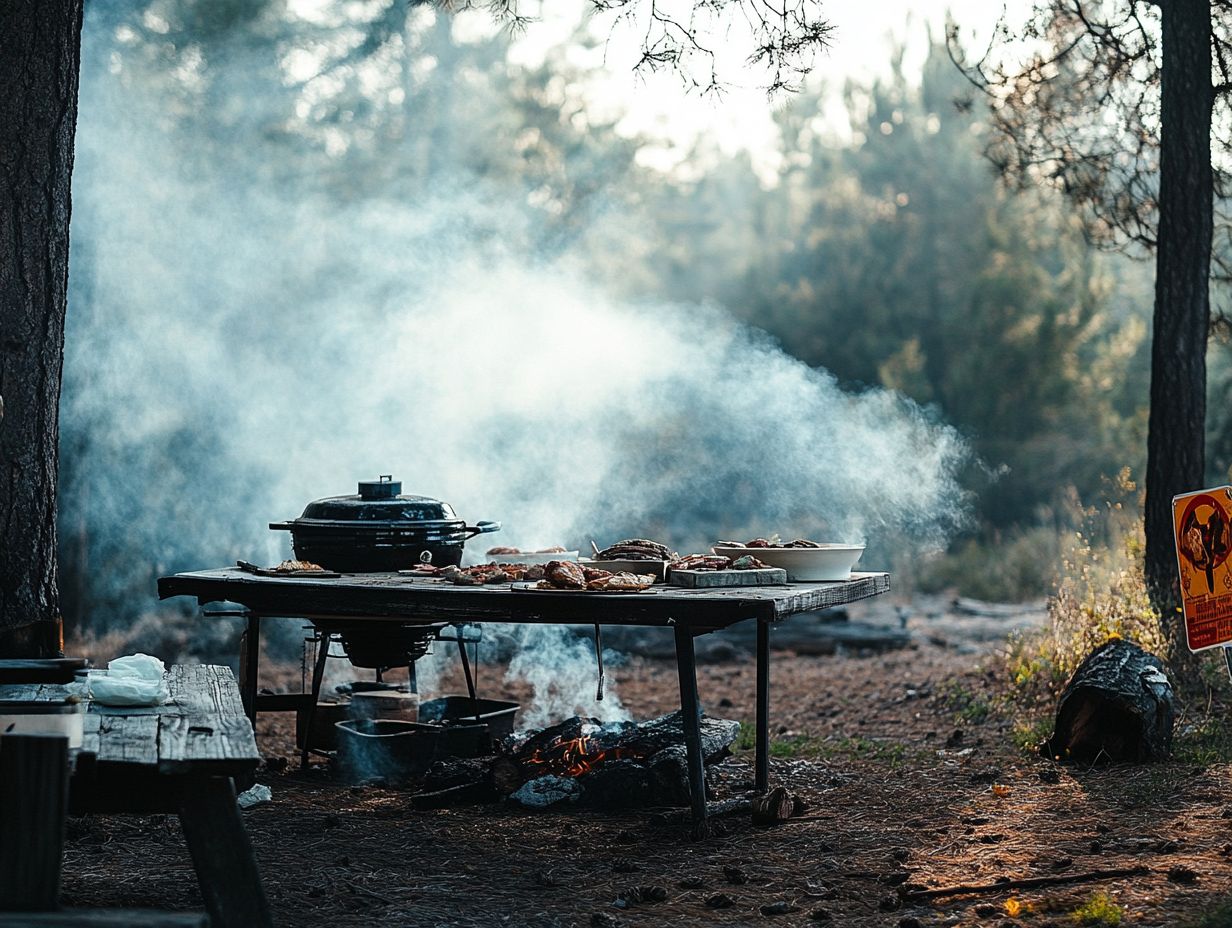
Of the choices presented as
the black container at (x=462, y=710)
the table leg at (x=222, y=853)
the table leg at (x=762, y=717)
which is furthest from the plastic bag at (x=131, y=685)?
the black container at (x=462, y=710)

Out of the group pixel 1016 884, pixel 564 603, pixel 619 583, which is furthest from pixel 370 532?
pixel 1016 884

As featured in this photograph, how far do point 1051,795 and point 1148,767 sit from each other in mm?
673

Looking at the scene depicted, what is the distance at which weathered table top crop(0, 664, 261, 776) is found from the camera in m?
3.21

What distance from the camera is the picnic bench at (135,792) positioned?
9.35 ft

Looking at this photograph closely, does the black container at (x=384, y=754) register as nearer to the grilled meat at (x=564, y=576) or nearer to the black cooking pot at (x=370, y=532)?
the black cooking pot at (x=370, y=532)

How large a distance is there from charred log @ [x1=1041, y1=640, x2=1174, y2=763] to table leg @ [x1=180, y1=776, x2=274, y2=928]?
4093 millimetres

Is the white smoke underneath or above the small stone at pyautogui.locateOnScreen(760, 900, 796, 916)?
above

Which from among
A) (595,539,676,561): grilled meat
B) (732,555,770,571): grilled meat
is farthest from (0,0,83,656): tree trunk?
(732,555,770,571): grilled meat

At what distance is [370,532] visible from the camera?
5859 millimetres

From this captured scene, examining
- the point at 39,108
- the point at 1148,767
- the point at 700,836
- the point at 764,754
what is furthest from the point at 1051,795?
the point at 39,108

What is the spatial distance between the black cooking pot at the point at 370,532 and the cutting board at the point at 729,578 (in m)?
1.26

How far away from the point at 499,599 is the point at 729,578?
904 millimetres

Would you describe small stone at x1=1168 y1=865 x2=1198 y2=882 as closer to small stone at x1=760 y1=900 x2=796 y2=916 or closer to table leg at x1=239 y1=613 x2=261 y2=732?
small stone at x1=760 y1=900 x2=796 y2=916

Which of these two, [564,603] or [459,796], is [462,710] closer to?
[459,796]
